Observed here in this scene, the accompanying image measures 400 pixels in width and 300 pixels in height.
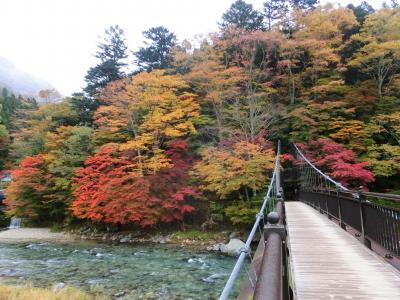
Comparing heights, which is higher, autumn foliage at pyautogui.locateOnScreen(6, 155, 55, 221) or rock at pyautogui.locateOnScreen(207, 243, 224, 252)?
autumn foliage at pyautogui.locateOnScreen(6, 155, 55, 221)

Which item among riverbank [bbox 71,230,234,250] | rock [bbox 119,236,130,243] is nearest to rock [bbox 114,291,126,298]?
riverbank [bbox 71,230,234,250]

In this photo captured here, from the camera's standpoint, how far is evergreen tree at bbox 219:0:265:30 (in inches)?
922

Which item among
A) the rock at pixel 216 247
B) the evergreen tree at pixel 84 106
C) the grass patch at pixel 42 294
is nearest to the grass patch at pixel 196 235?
the rock at pixel 216 247

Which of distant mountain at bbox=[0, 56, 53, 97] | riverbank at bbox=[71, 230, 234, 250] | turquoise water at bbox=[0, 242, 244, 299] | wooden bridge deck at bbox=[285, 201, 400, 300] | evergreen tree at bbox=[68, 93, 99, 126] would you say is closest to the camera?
wooden bridge deck at bbox=[285, 201, 400, 300]

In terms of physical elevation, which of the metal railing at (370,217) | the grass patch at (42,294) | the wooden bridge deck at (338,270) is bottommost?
the grass patch at (42,294)

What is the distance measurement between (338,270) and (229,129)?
12.8 metres

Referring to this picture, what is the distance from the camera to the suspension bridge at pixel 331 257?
172 cm

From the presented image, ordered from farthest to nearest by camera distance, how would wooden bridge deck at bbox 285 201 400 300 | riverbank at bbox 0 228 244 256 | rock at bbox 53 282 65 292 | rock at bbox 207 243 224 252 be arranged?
riverbank at bbox 0 228 244 256 < rock at bbox 207 243 224 252 < rock at bbox 53 282 65 292 < wooden bridge deck at bbox 285 201 400 300

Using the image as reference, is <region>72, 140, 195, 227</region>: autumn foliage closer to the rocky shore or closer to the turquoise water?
the rocky shore

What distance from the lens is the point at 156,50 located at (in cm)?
2528

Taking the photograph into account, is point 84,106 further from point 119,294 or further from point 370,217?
point 370,217

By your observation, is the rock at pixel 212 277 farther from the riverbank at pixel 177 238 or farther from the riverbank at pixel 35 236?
the riverbank at pixel 35 236

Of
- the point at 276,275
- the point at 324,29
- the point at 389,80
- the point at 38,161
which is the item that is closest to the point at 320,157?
the point at 389,80

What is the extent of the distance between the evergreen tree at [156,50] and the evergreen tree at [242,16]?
467 cm
